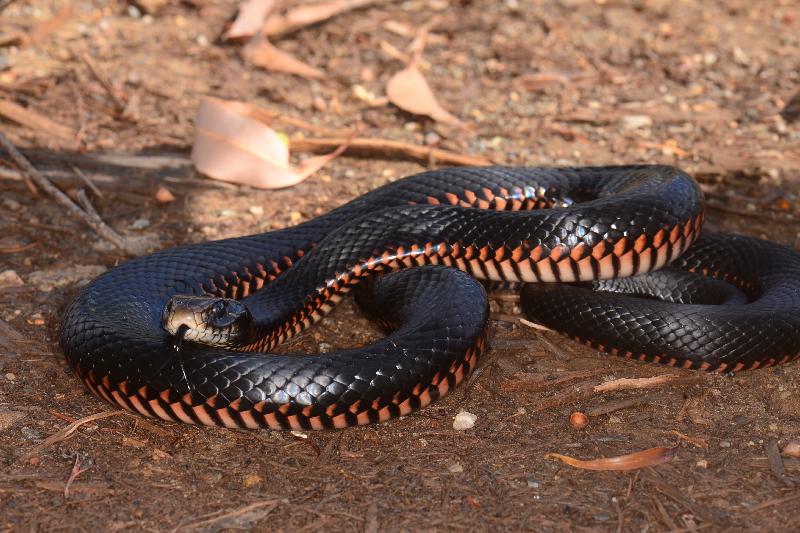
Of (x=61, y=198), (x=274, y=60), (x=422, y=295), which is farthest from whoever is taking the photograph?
(x=274, y=60)

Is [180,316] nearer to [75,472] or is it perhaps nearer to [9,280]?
[75,472]

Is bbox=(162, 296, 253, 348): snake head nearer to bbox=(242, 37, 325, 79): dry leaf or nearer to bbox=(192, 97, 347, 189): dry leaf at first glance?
bbox=(192, 97, 347, 189): dry leaf

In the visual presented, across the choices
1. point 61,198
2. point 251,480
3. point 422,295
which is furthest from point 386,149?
point 251,480

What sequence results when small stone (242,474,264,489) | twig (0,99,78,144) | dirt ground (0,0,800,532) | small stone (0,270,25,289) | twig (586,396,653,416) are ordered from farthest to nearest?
1. twig (0,99,78,144)
2. small stone (0,270,25,289)
3. twig (586,396,653,416)
4. small stone (242,474,264,489)
5. dirt ground (0,0,800,532)

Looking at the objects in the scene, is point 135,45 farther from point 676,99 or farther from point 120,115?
point 676,99

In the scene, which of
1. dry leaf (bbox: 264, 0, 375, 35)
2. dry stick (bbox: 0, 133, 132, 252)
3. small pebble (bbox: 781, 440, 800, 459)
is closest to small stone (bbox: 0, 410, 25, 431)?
dry stick (bbox: 0, 133, 132, 252)

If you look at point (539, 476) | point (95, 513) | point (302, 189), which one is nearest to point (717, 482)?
point (539, 476)
